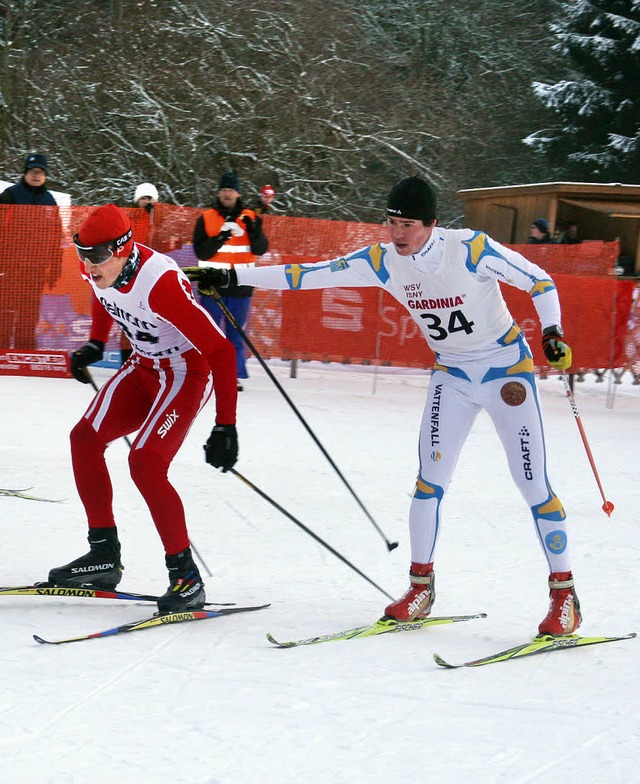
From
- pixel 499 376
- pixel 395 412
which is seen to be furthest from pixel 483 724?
pixel 395 412

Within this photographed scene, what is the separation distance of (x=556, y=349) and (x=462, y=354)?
45 centimetres

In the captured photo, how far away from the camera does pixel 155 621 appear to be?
396cm

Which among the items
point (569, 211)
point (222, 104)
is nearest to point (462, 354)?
point (569, 211)

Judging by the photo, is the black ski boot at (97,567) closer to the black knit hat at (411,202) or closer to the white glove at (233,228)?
the black knit hat at (411,202)

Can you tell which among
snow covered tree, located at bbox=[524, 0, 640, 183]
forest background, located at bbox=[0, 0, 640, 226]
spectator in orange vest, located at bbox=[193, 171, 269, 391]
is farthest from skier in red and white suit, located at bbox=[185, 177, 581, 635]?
snow covered tree, located at bbox=[524, 0, 640, 183]

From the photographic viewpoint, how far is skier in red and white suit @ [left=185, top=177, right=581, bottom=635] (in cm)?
396

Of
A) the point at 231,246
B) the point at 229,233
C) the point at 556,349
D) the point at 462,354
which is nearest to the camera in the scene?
the point at 556,349

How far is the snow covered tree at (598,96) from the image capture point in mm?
23766

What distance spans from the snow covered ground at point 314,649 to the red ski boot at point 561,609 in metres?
0.13

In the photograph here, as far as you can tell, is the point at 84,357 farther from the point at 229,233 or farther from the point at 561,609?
the point at 229,233

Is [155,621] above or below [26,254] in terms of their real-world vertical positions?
below

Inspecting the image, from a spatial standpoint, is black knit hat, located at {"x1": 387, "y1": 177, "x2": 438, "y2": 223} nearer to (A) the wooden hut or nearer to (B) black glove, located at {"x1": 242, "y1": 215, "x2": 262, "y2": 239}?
(B) black glove, located at {"x1": 242, "y1": 215, "x2": 262, "y2": 239}

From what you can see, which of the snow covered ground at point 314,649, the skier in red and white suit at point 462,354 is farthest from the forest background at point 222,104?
the skier in red and white suit at point 462,354

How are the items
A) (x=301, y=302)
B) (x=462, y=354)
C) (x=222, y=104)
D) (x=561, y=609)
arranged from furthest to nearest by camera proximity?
(x=222, y=104) → (x=301, y=302) → (x=462, y=354) → (x=561, y=609)
